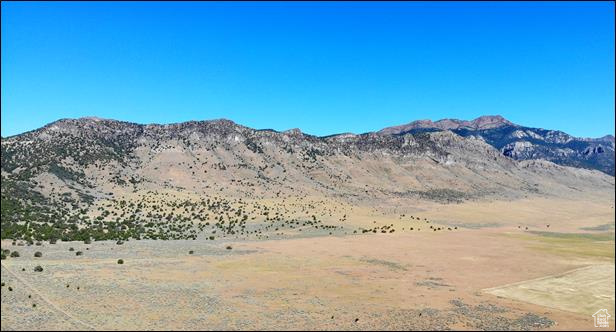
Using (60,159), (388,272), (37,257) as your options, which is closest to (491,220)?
(388,272)

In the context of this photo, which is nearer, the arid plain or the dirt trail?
the dirt trail

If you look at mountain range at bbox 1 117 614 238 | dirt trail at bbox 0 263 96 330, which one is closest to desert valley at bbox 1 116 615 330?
dirt trail at bbox 0 263 96 330

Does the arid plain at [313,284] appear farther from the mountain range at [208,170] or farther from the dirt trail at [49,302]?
the mountain range at [208,170]

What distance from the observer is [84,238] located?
54.8 metres

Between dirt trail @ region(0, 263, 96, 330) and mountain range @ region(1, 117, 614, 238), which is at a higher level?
mountain range @ region(1, 117, 614, 238)

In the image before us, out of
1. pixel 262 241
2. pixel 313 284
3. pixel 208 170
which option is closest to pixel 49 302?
pixel 313 284

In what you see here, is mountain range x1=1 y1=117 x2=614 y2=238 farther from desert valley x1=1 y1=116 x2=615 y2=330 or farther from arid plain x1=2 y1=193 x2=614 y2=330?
arid plain x1=2 y1=193 x2=614 y2=330

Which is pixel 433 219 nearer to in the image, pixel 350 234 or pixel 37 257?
pixel 350 234

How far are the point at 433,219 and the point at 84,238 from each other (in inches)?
2821

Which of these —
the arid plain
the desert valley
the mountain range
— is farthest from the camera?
the mountain range

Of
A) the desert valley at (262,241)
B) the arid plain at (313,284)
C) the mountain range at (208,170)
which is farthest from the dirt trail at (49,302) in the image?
the mountain range at (208,170)

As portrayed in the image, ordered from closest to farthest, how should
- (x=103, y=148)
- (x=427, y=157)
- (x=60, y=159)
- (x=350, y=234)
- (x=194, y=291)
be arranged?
(x=194, y=291) < (x=350, y=234) < (x=60, y=159) < (x=103, y=148) < (x=427, y=157)

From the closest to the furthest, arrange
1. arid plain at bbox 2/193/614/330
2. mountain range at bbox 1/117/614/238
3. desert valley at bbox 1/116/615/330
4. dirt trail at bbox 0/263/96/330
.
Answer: dirt trail at bbox 0/263/96/330 → arid plain at bbox 2/193/614/330 → desert valley at bbox 1/116/615/330 → mountain range at bbox 1/117/614/238

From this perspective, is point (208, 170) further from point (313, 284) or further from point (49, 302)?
point (49, 302)
